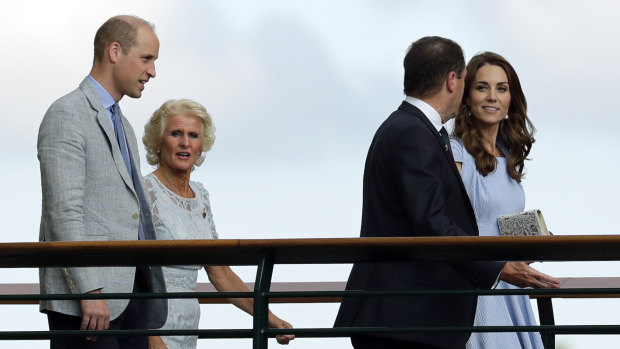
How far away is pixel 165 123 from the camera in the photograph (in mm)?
4516

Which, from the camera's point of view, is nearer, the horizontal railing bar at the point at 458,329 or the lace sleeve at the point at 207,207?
the horizontal railing bar at the point at 458,329

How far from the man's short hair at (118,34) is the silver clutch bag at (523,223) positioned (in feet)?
4.95

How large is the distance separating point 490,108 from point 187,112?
3.93 feet

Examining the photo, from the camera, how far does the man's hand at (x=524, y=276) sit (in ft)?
13.0

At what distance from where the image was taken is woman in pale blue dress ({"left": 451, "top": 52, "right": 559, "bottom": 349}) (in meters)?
4.50

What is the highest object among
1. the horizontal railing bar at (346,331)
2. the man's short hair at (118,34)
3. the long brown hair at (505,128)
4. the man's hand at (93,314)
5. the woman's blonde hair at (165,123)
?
the long brown hair at (505,128)

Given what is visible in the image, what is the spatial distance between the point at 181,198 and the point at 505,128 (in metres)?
1.38

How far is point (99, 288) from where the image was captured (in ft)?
11.6

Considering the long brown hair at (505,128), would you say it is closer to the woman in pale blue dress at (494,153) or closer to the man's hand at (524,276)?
the woman in pale blue dress at (494,153)

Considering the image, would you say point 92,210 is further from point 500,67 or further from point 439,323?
point 500,67

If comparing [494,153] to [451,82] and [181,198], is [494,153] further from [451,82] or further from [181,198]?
[181,198]

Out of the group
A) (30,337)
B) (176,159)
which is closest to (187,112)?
(176,159)

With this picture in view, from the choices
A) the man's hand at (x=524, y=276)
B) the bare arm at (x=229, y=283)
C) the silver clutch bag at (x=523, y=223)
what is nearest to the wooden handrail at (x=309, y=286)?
the bare arm at (x=229, y=283)

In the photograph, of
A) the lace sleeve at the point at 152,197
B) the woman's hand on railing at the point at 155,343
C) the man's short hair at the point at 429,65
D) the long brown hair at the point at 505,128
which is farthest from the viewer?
the long brown hair at the point at 505,128
